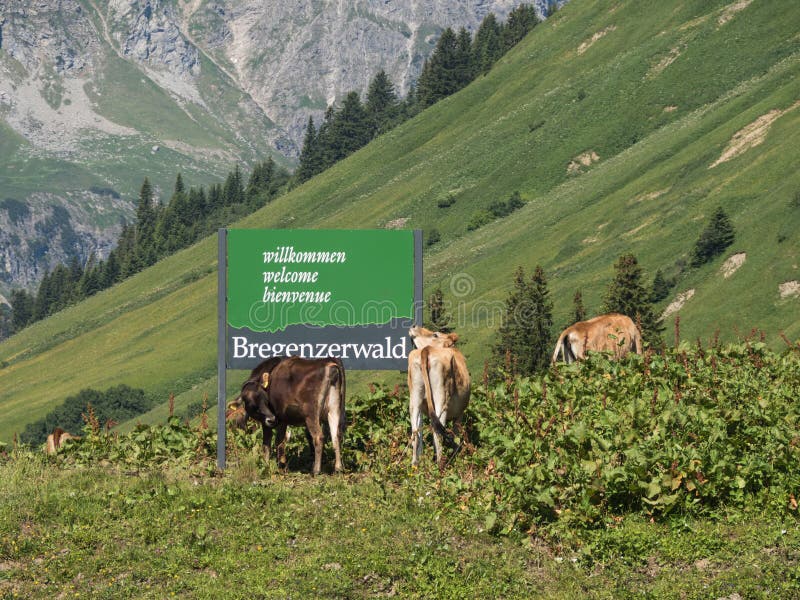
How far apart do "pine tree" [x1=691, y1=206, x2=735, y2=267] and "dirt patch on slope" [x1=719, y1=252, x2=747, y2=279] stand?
251 cm

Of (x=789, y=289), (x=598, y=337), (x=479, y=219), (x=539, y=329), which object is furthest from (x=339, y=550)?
(x=479, y=219)

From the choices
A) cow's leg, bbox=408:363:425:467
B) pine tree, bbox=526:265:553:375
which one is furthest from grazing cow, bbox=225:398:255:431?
pine tree, bbox=526:265:553:375

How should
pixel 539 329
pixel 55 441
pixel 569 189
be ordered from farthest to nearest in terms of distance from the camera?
1. pixel 569 189
2. pixel 539 329
3. pixel 55 441

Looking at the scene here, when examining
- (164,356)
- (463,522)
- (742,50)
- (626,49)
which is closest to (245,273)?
(463,522)

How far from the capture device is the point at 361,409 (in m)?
17.0

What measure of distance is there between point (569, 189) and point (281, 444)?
121314 millimetres

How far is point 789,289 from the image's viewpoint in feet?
247

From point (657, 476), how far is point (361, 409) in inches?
238

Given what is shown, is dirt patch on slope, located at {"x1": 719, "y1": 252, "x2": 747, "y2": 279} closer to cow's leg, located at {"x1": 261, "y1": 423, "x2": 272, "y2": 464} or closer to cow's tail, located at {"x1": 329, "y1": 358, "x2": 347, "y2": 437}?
cow's tail, located at {"x1": 329, "y1": 358, "x2": 347, "y2": 437}

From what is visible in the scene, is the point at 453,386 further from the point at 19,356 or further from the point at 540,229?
the point at 19,356

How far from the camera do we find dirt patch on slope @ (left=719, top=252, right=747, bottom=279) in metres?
84.7

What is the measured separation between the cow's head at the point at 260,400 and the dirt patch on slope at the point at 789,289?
6527cm

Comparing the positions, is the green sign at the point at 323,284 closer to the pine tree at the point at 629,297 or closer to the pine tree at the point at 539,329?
the pine tree at the point at 629,297

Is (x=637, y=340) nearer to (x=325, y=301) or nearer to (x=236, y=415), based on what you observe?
(x=325, y=301)
